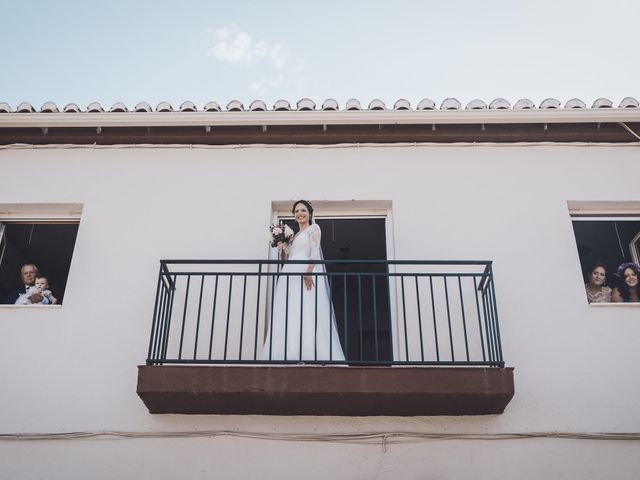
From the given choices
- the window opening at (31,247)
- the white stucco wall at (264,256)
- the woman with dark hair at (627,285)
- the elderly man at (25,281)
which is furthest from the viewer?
the window opening at (31,247)

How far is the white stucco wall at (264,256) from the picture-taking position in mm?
5781

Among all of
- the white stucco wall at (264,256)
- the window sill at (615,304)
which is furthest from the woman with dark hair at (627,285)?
the white stucco wall at (264,256)

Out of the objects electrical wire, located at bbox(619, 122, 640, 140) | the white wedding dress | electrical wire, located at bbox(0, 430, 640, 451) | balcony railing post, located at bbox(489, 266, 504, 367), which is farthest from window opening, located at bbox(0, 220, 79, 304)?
electrical wire, located at bbox(619, 122, 640, 140)

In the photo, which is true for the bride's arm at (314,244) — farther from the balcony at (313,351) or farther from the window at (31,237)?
the window at (31,237)

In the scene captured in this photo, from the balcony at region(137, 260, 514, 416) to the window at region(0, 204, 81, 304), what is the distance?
1.67 m

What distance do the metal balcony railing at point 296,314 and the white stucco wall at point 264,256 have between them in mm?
265

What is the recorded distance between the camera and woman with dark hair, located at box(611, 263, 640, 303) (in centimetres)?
685

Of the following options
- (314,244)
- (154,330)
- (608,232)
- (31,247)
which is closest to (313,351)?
(314,244)

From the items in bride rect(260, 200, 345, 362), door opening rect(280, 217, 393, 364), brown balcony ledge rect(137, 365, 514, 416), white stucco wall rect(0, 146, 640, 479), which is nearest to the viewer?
brown balcony ledge rect(137, 365, 514, 416)

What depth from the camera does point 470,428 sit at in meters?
5.91

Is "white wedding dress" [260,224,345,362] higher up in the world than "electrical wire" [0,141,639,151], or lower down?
lower down

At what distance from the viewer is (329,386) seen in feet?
18.4

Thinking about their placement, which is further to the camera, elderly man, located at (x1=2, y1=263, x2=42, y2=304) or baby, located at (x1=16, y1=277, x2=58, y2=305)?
elderly man, located at (x1=2, y1=263, x2=42, y2=304)

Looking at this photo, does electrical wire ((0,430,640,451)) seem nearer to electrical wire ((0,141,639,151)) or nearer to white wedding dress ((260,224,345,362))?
white wedding dress ((260,224,345,362))
